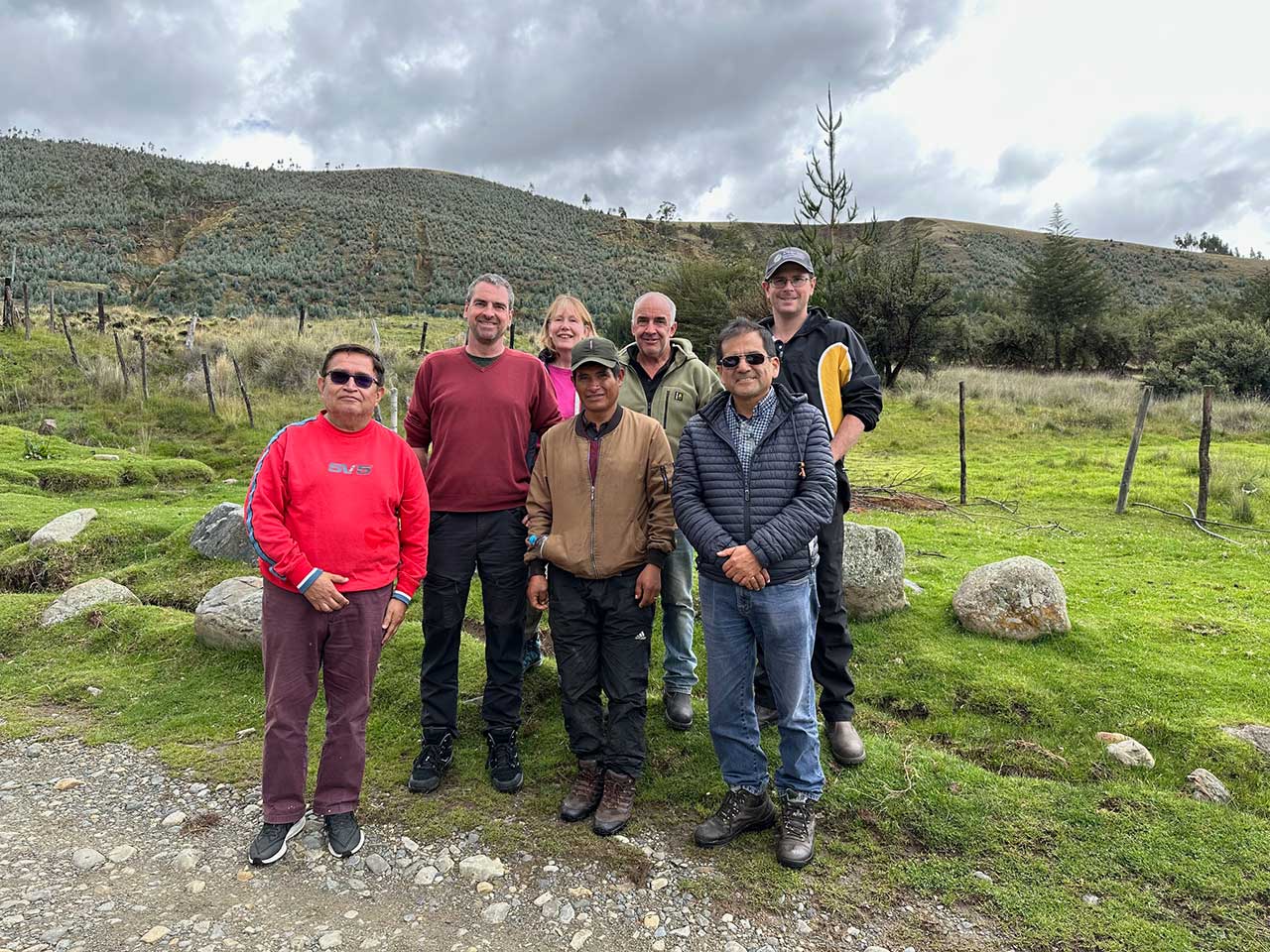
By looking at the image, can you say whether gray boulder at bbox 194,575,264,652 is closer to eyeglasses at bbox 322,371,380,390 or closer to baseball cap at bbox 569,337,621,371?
eyeglasses at bbox 322,371,380,390

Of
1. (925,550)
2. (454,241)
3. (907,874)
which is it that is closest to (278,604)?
(907,874)

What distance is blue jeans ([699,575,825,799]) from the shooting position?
3367 millimetres

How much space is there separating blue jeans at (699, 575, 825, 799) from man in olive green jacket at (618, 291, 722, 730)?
0.86 metres

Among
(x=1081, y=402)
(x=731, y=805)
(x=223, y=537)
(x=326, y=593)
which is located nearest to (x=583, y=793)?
(x=731, y=805)

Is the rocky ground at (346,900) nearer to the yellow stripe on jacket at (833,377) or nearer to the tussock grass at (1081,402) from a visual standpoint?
the yellow stripe on jacket at (833,377)

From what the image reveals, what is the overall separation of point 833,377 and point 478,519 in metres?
2.17

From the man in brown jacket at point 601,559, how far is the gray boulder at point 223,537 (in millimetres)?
5015

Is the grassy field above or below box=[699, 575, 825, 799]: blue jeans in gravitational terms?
below

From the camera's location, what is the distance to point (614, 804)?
3.63m

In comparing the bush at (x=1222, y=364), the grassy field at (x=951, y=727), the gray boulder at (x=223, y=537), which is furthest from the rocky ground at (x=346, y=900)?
the bush at (x=1222, y=364)

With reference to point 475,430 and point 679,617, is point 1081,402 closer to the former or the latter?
point 679,617

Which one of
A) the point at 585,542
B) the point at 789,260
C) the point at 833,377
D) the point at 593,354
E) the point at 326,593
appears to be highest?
the point at 789,260

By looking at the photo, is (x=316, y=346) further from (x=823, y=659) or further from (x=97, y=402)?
(x=823, y=659)

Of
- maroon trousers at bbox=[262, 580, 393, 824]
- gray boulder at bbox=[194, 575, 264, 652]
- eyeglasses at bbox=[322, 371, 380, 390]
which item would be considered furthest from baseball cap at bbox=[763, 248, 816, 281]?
gray boulder at bbox=[194, 575, 264, 652]
